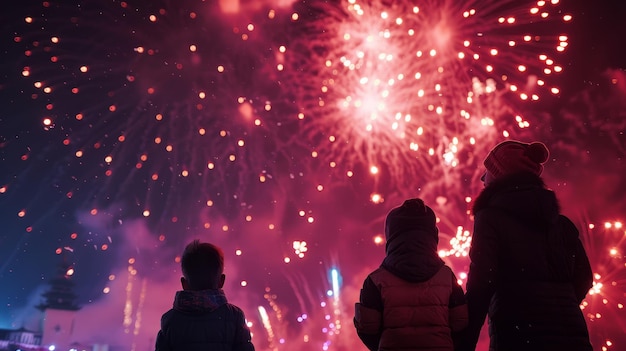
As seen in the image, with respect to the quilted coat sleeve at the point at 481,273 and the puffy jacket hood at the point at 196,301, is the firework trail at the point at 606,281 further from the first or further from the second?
the puffy jacket hood at the point at 196,301

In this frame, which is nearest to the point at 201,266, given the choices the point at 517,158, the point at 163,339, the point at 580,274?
the point at 163,339

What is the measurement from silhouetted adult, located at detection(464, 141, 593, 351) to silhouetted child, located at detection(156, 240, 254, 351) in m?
1.74

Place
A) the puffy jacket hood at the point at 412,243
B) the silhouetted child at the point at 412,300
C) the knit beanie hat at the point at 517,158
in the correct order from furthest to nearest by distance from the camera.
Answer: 1. the knit beanie hat at the point at 517,158
2. the puffy jacket hood at the point at 412,243
3. the silhouetted child at the point at 412,300

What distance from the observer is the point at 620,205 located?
19.8 meters

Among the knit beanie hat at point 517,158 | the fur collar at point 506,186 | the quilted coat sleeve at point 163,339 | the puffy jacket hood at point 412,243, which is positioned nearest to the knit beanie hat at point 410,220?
the puffy jacket hood at point 412,243

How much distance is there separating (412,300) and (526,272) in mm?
731

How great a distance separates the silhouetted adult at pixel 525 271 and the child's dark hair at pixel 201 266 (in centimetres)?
194

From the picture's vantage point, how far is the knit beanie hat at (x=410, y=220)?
12.1 feet

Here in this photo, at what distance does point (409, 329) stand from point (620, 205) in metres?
19.7

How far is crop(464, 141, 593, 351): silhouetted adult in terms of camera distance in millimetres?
3066

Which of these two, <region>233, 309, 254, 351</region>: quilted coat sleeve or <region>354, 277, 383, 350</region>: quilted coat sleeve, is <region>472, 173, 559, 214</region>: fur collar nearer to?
<region>354, 277, 383, 350</region>: quilted coat sleeve

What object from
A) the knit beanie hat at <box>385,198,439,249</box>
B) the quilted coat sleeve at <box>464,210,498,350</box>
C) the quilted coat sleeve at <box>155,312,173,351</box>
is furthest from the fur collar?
the quilted coat sleeve at <box>155,312,173,351</box>

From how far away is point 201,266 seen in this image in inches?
163

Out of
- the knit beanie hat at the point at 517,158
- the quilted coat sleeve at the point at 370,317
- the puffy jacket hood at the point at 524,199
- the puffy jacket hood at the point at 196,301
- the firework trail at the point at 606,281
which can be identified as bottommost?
the quilted coat sleeve at the point at 370,317
